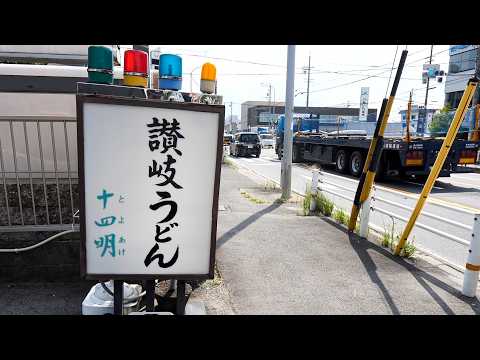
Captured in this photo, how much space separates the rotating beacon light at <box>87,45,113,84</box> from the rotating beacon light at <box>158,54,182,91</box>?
12.6 inches

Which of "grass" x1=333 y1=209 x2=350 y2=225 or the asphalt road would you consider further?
"grass" x1=333 y1=209 x2=350 y2=225

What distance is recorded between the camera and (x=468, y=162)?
36.7ft

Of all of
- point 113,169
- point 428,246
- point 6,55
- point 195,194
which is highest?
point 6,55

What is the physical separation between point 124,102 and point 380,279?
10.4 ft

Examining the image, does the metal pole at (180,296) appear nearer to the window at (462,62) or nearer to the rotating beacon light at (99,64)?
the rotating beacon light at (99,64)

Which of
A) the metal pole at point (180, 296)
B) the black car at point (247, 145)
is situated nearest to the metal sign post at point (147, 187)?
the metal pole at point (180, 296)

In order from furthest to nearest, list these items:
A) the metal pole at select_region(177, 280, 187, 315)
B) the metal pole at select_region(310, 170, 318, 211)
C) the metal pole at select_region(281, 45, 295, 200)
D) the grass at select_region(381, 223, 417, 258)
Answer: the metal pole at select_region(281, 45, 295, 200)
the metal pole at select_region(310, 170, 318, 211)
the grass at select_region(381, 223, 417, 258)
the metal pole at select_region(177, 280, 187, 315)

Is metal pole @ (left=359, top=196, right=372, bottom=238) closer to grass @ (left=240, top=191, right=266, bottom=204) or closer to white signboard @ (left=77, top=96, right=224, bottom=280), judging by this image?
grass @ (left=240, top=191, right=266, bottom=204)

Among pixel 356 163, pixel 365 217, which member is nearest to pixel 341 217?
pixel 365 217

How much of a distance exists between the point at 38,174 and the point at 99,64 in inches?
69.6

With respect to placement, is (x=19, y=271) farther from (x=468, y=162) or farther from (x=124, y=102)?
(x=468, y=162)

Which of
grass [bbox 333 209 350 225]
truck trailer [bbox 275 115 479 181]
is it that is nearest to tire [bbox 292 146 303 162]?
truck trailer [bbox 275 115 479 181]

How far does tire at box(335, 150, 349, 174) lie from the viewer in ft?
45.2

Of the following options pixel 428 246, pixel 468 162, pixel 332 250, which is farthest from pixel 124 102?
pixel 468 162
